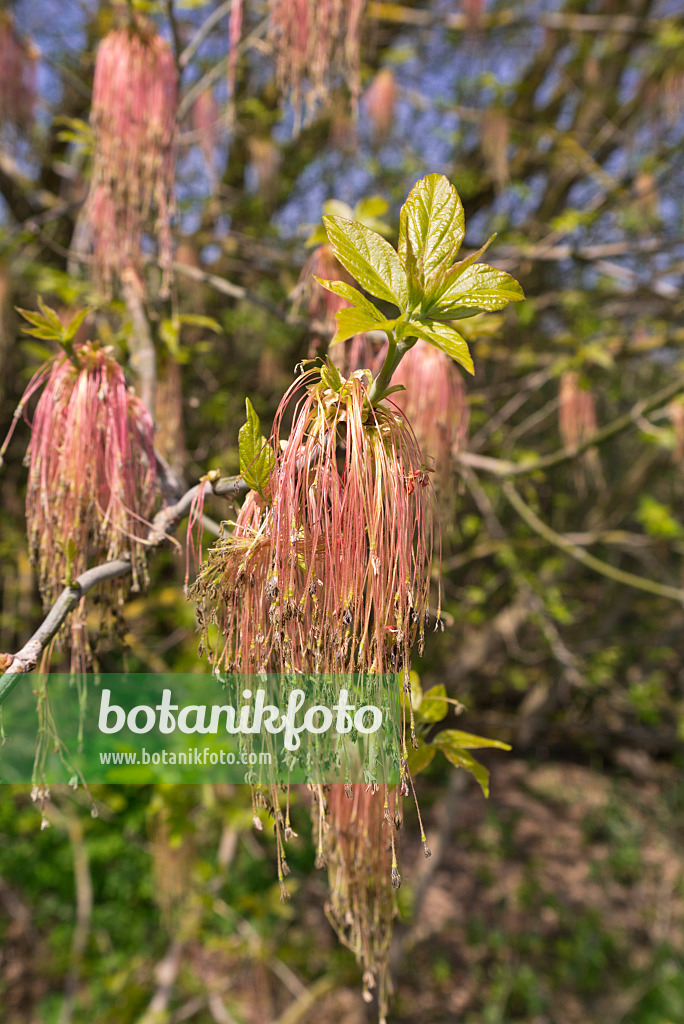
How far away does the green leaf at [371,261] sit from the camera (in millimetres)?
528

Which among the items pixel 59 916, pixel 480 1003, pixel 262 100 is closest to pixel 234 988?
pixel 59 916

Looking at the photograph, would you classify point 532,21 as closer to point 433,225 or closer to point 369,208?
point 369,208

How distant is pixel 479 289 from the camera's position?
1.73 ft

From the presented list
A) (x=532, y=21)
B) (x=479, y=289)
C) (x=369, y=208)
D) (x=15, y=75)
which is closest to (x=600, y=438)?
(x=369, y=208)

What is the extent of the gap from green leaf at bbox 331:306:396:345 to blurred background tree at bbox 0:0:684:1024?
983 mm

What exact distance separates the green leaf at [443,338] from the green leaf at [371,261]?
3 centimetres

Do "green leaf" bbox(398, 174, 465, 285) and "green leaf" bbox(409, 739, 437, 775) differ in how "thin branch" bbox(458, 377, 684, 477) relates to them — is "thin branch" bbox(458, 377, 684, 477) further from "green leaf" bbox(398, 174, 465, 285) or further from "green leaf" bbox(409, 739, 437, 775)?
"green leaf" bbox(398, 174, 465, 285)

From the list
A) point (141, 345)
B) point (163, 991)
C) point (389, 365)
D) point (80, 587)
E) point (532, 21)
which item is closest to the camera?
point (389, 365)

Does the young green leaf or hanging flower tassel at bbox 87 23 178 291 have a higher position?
hanging flower tassel at bbox 87 23 178 291

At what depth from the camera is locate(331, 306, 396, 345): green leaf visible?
1.66 feet

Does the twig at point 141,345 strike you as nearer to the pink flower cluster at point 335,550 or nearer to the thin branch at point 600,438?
the pink flower cluster at point 335,550

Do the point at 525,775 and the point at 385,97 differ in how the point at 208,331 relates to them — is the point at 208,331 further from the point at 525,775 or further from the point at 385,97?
the point at 525,775

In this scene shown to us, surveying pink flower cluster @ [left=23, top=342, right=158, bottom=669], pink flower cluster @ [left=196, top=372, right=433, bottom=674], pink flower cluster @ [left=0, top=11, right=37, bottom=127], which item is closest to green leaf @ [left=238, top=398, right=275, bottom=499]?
pink flower cluster @ [left=196, top=372, right=433, bottom=674]

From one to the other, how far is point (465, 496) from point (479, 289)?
4.42 feet
